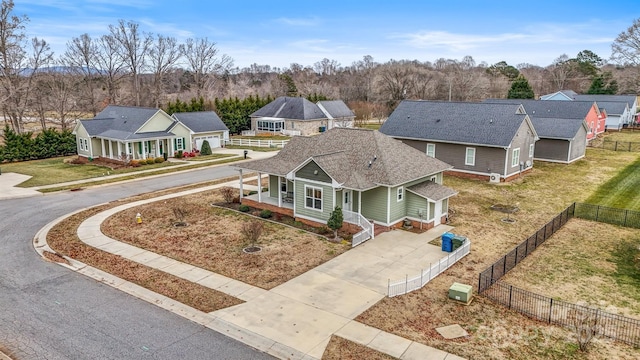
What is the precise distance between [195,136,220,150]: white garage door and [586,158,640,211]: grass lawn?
127 feet

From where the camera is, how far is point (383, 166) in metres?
23.7

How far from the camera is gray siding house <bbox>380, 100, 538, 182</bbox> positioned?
114 ft

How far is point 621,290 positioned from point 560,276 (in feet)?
6.72

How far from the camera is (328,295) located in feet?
51.8

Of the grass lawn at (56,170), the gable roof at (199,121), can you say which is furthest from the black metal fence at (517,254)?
the gable roof at (199,121)

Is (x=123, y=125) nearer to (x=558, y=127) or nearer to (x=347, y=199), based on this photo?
(x=347, y=199)

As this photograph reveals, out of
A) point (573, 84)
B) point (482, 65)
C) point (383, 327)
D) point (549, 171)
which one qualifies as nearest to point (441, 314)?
point (383, 327)

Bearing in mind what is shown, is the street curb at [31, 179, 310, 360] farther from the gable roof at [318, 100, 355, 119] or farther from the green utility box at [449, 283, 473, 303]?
the gable roof at [318, 100, 355, 119]

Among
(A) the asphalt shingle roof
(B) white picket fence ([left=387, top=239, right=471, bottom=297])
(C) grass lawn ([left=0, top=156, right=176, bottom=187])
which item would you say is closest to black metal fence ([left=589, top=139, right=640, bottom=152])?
(A) the asphalt shingle roof

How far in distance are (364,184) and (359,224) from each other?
207 centimetres

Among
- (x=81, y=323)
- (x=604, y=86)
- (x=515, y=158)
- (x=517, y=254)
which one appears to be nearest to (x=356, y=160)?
(x=517, y=254)

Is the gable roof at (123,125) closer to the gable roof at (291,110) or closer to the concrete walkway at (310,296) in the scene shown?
the gable roof at (291,110)

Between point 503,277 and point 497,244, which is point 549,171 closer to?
point 497,244

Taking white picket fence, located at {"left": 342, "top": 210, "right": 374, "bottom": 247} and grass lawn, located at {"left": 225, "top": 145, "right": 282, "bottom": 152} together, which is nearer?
white picket fence, located at {"left": 342, "top": 210, "right": 374, "bottom": 247}
